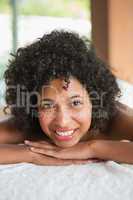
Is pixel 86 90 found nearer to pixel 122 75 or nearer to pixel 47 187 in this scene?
pixel 47 187

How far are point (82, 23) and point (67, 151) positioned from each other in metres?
1.94

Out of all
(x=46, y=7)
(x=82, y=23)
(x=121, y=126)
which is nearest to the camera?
(x=121, y=126)

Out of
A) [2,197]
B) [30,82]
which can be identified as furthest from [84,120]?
[2,197]

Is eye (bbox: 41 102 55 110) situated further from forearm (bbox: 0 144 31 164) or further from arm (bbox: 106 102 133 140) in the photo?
arm (bbox: 106 102 133 140)

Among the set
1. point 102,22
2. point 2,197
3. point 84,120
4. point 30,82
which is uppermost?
point 102,22

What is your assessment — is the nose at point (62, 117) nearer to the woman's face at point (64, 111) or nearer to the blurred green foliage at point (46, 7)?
the woman's face at point (64, 111)

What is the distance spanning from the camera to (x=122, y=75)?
2.19m

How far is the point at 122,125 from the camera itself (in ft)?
4.02

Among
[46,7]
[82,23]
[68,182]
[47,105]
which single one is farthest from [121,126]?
[46,7]

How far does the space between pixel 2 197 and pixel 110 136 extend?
53 centimetres

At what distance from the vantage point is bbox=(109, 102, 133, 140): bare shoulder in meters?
1.21

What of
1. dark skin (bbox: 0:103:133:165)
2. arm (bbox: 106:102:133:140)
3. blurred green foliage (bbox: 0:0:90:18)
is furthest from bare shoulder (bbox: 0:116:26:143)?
blurred green foliage (bbox: 0:0:90:18)

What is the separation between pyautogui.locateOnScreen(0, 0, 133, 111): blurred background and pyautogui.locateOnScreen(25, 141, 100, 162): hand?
2.34ft

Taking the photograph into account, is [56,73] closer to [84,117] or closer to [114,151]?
[84,117]
